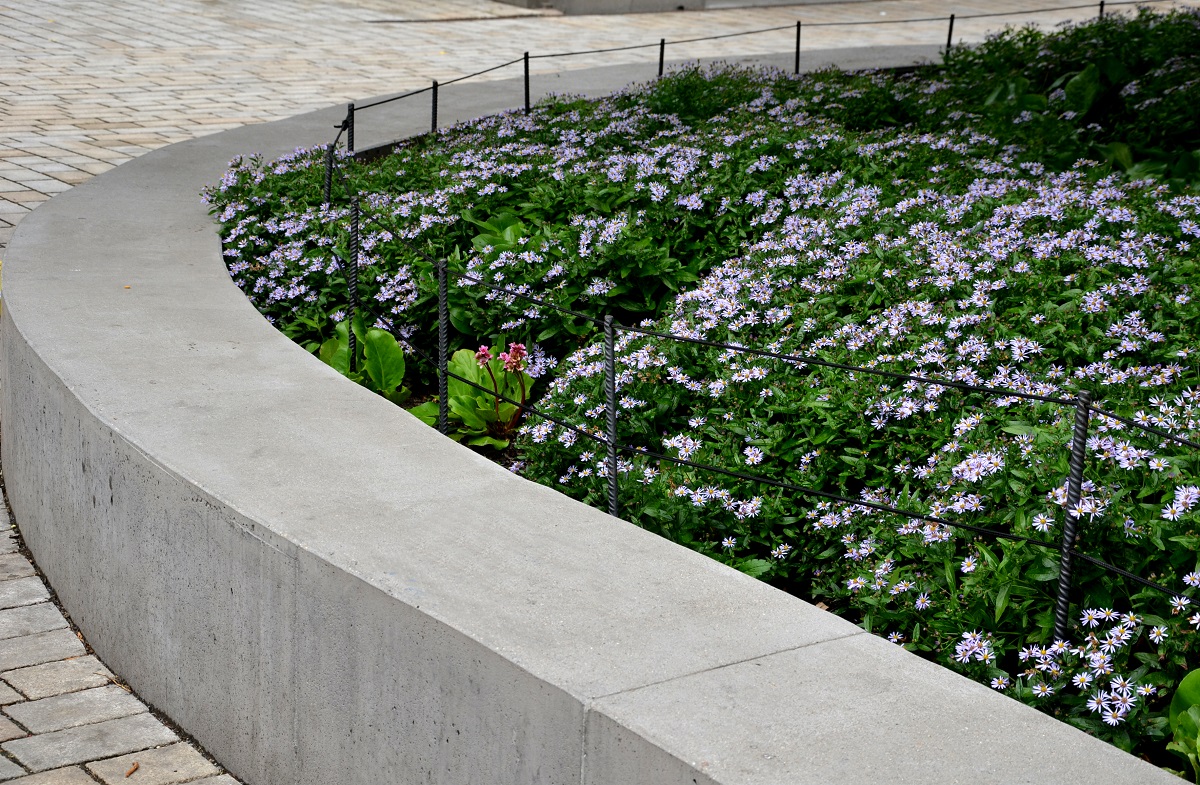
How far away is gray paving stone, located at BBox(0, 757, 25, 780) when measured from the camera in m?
3.29

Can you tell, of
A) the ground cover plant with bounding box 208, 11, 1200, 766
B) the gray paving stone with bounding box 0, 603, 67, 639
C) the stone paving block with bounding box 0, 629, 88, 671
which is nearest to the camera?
the ground cover plant with bounding box 208, 11, 1200, 766

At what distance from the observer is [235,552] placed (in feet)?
10.6

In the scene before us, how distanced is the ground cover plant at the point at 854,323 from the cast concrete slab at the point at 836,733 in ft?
1.28

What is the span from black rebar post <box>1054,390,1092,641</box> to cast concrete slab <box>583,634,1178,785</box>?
0.43 m

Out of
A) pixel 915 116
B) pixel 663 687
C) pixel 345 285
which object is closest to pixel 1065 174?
pixel 915 116

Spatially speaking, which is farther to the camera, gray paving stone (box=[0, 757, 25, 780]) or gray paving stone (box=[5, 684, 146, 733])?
gray paving stone (box=[5, 684, 146, 733])

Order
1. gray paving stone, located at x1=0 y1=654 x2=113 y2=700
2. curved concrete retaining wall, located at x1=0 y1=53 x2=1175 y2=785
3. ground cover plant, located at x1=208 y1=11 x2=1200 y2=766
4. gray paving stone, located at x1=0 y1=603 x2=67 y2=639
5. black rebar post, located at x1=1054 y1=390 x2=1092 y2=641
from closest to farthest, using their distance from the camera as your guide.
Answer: curved concrete retaining wall, located at x1=0 y1=53 x2=1175 y2=785 < black rebar post, located at x1=1054 y1=390 x2=1092 y2=641 < ground cover plant, located at x1=208 y1=11 x2=1200 y2=766 < gray paving stone, located at x1=0 y1=654 x2=113 y2=700 < gray paving stone, located at x1=0 y1=603 x2=67 y2=639

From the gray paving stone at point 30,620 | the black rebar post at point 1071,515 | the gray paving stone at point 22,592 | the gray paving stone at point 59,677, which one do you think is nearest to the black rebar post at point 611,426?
the black rebar post at point 1071,515

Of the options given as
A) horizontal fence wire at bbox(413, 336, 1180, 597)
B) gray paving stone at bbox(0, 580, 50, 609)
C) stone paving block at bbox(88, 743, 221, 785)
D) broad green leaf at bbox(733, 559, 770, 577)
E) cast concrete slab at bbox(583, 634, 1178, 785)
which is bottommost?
stone paving block at bbox(88, 743, 221, 785)

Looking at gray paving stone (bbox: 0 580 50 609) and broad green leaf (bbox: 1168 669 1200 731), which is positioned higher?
broad green leaf (bbox: 1168 669 1200 731)

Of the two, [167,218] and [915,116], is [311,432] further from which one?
[915,116]

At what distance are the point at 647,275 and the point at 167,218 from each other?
266 cm

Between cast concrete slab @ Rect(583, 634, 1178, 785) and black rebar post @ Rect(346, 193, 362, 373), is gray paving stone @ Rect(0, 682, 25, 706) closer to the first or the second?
black rebar post @ Rect(346, 193, 362, 373)

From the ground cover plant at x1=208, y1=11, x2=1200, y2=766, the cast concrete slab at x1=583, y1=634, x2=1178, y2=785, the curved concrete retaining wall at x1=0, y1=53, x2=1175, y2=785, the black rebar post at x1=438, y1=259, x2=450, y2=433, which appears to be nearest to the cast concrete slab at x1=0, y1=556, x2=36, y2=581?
the curved concrete retaining wall at x1=0, y1=53, x2=1175, y2=785
